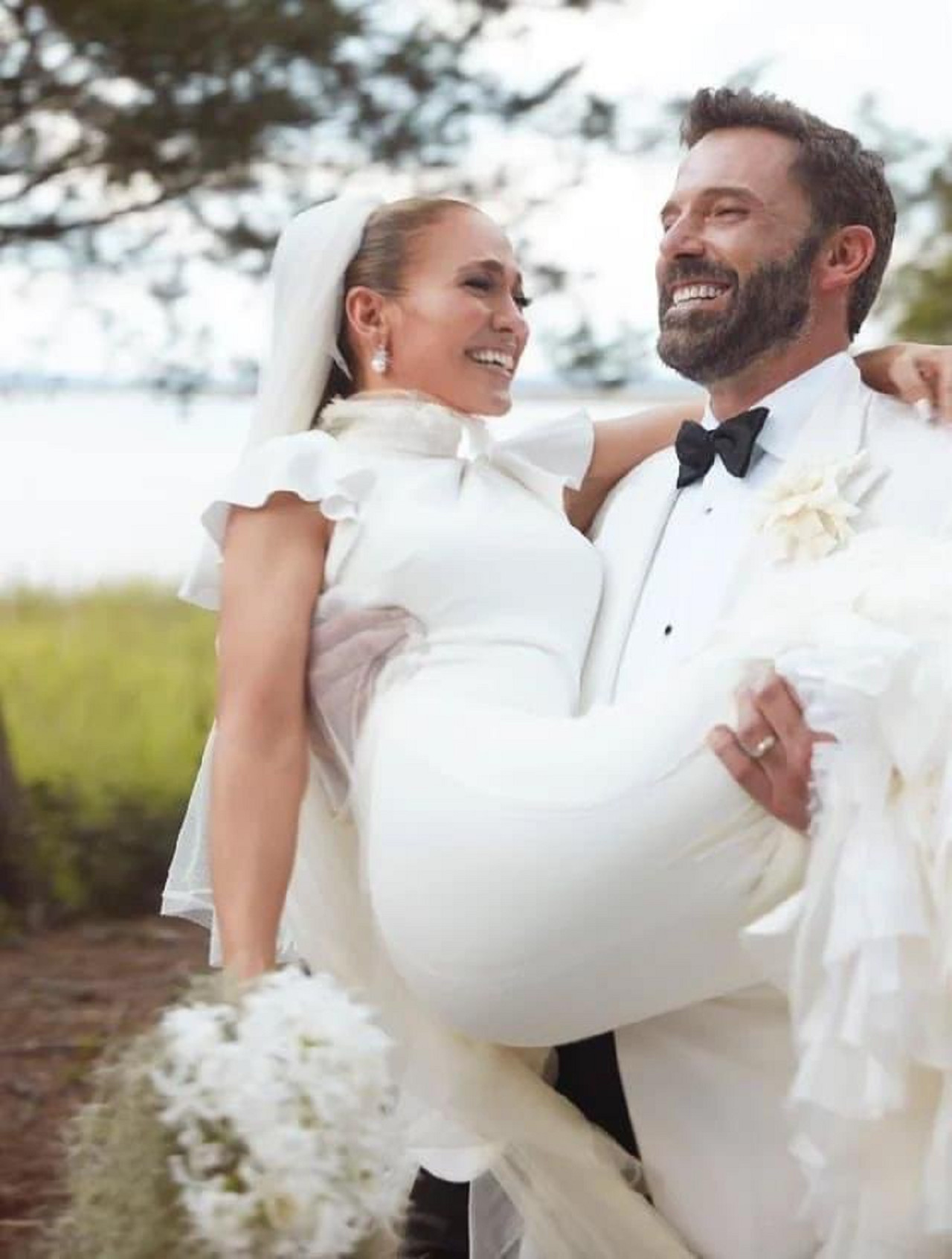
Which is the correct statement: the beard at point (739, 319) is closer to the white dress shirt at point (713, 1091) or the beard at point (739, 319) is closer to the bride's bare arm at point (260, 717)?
the white dress shirt at point (713, 1091)

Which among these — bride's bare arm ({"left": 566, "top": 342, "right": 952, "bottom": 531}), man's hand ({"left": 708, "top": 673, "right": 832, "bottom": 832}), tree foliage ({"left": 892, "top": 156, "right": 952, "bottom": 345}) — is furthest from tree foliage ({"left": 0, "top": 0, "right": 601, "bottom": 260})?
man's hand ({"left": 708, "top": 673, "right": 832, "bottom": 832})

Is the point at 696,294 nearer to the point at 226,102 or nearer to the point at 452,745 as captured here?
the point at 452,745

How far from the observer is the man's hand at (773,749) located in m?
2.54

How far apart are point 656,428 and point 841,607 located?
966 mm

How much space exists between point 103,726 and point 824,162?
5.21m

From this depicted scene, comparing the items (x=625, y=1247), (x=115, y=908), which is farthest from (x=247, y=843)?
(x=115, y=908)

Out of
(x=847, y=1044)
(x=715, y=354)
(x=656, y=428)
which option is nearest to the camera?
(x=847, y=1044)

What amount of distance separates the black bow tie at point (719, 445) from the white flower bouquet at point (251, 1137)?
0.95 m

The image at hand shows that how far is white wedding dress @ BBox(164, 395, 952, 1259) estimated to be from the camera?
247 centimetres

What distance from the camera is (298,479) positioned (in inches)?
114

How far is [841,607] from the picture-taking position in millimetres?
2568

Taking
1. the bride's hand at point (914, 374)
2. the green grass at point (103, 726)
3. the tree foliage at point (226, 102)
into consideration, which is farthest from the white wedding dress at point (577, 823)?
the green grass at point (103, 726)

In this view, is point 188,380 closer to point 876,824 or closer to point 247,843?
point 247,843

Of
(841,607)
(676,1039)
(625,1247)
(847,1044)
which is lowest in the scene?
(625,1247)
